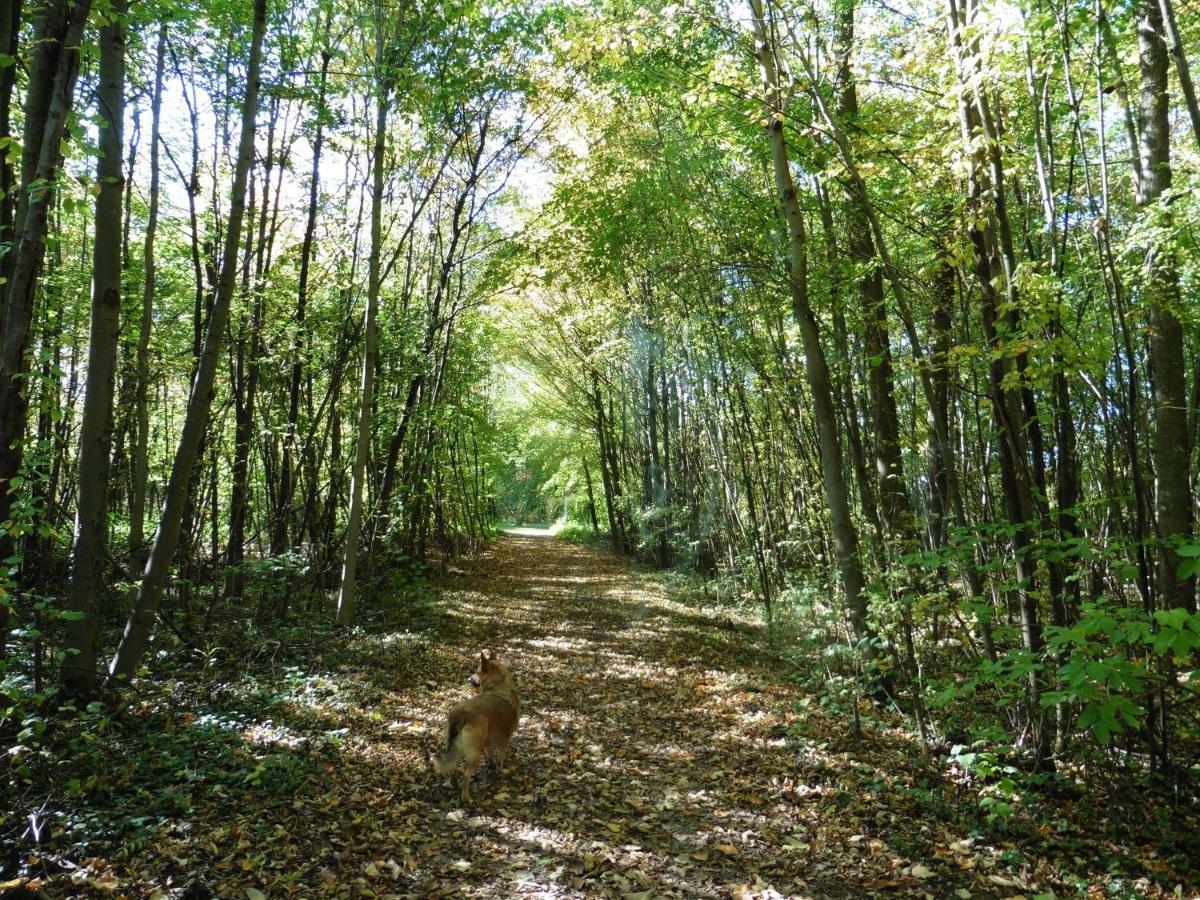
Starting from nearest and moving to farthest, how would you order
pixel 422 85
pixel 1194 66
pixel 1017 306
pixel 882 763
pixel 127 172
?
pixel 1017 306
pixel 882 763
pixel 1194 66
pixel 127 172
pixel 422 85

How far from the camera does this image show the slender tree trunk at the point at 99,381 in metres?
4.62

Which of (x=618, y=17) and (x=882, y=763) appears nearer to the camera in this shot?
(x=882, y=763)

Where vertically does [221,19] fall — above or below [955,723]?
above

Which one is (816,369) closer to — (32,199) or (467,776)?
(467,776)

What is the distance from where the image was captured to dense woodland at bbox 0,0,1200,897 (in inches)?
150

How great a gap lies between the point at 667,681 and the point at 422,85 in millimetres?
8065

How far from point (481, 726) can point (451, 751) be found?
0.24 metres

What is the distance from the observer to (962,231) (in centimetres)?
440

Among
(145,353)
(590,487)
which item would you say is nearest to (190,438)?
(145,353)

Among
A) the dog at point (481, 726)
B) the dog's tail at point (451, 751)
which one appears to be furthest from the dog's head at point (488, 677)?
the dog's tail at point (451, 751)

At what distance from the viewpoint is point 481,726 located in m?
4.49

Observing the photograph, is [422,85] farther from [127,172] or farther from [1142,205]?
[1142,205]

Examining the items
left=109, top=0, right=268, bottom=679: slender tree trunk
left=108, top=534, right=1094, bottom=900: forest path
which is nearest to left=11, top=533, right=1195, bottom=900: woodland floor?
left=108, top=534, right=1094, bottom=900: forest path

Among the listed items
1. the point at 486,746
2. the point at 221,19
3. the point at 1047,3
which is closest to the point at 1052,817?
the point at 486,746
